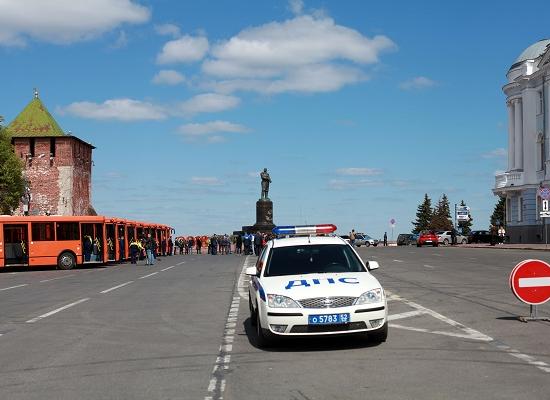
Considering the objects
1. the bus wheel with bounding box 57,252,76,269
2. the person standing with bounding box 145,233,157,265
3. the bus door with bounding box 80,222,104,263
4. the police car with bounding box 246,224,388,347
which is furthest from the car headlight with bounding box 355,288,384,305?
the person standing with bounding box 145,233,157,265

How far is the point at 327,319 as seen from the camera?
958 centimetres

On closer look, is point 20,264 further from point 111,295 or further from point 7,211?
point 7,211

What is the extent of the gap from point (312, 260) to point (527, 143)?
6148cm

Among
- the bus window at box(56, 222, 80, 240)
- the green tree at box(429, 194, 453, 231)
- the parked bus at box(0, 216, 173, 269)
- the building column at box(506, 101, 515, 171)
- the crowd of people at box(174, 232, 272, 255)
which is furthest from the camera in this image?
the green tree at box(429, 194, 453, 231)

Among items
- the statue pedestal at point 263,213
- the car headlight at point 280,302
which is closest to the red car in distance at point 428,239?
the statue pedestal at point 263,213

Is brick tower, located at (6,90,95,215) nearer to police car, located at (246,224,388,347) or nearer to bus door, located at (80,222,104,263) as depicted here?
bus door, located at (80,222,104,263)

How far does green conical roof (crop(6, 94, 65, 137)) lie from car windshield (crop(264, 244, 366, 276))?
95.0 meters

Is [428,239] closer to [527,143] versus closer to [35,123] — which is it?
[527,143]

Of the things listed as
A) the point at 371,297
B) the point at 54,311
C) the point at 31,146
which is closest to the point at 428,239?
the point at 31,146

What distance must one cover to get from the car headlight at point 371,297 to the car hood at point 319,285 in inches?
2.1

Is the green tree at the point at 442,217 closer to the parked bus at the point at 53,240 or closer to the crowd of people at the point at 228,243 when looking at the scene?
the crowd of people at the point at 228,243

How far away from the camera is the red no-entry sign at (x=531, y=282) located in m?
12.1

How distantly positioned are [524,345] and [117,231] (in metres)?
36.1

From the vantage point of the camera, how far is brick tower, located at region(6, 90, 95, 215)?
323ft
